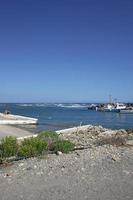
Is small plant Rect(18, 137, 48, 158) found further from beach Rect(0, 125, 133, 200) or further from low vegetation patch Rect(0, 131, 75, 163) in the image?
beach Rect(0, 125, 133, 200)

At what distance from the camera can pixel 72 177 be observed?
934cm

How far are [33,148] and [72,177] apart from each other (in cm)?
315

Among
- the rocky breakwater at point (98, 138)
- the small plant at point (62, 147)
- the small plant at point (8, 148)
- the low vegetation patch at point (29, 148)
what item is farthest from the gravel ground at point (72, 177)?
the rocky breakwater at point (98, 138)

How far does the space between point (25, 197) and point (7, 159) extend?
4.03 meters

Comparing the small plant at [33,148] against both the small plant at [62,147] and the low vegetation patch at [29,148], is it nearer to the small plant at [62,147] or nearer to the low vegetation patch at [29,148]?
the low vegetation patch at [29,148]

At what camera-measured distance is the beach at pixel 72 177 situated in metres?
8.05

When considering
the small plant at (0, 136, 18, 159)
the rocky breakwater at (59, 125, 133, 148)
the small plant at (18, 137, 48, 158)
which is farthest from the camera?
the rocky breakwater at (59, 125, 133, 148)

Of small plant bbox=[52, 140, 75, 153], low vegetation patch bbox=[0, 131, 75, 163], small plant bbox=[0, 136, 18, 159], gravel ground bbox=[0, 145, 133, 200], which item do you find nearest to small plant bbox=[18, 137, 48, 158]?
low vegetation patch bbox=[0, 131, 75, 163]

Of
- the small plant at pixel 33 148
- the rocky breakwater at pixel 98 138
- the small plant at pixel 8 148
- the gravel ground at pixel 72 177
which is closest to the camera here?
the gravel ground at pixel 72 177

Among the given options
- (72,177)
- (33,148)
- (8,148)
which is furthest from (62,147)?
(72,177)

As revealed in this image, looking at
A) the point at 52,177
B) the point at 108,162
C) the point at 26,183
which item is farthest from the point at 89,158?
the point at 26,183

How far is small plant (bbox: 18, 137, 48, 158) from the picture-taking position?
39.9ft

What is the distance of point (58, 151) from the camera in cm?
1237

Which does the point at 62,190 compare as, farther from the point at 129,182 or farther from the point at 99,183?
the point at 129,182
